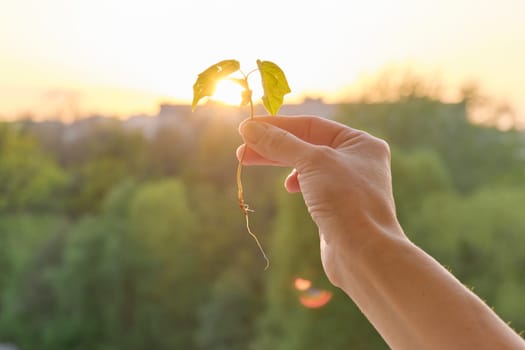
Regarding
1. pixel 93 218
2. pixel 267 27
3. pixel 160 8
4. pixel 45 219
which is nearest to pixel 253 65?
pixel 267 27

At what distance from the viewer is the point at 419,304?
54 cm

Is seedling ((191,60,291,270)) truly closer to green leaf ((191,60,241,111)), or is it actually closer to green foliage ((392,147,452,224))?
green leaf ((191,60,241,111))

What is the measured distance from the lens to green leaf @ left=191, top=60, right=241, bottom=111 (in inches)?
25.8

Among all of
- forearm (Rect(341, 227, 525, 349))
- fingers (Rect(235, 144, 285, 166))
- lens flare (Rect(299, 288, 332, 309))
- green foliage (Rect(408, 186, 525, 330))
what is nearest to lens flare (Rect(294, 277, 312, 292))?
lens flare (Rect(299, 288, 332, 309))

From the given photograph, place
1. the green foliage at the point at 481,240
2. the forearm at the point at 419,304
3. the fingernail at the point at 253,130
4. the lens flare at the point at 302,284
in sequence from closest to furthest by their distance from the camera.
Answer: the forearm at the point at 419,304, the fingernail at the point at 253,130, the lens flare at the point at 302,284, the green foliage at the point at 481,240

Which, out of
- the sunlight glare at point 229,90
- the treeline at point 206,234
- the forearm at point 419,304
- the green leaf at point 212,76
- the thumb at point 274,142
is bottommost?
the treeline at point 206,234

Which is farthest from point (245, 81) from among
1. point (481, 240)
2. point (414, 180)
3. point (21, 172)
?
point (21, 172)

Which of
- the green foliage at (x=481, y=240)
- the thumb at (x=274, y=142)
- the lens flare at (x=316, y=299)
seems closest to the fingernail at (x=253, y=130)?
the thumb at (x=274, y=142)

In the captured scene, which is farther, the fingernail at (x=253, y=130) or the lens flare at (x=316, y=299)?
the lens flare at (x=316, y=299)

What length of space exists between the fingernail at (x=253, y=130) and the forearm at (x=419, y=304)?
158 millimetres

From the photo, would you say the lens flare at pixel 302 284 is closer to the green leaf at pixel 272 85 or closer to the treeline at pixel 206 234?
the treeline at pixel 206 234

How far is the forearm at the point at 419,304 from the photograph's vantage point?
0.53 metres

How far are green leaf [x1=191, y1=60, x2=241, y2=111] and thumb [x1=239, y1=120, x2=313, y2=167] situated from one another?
0.05 meters

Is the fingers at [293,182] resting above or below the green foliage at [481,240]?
above
